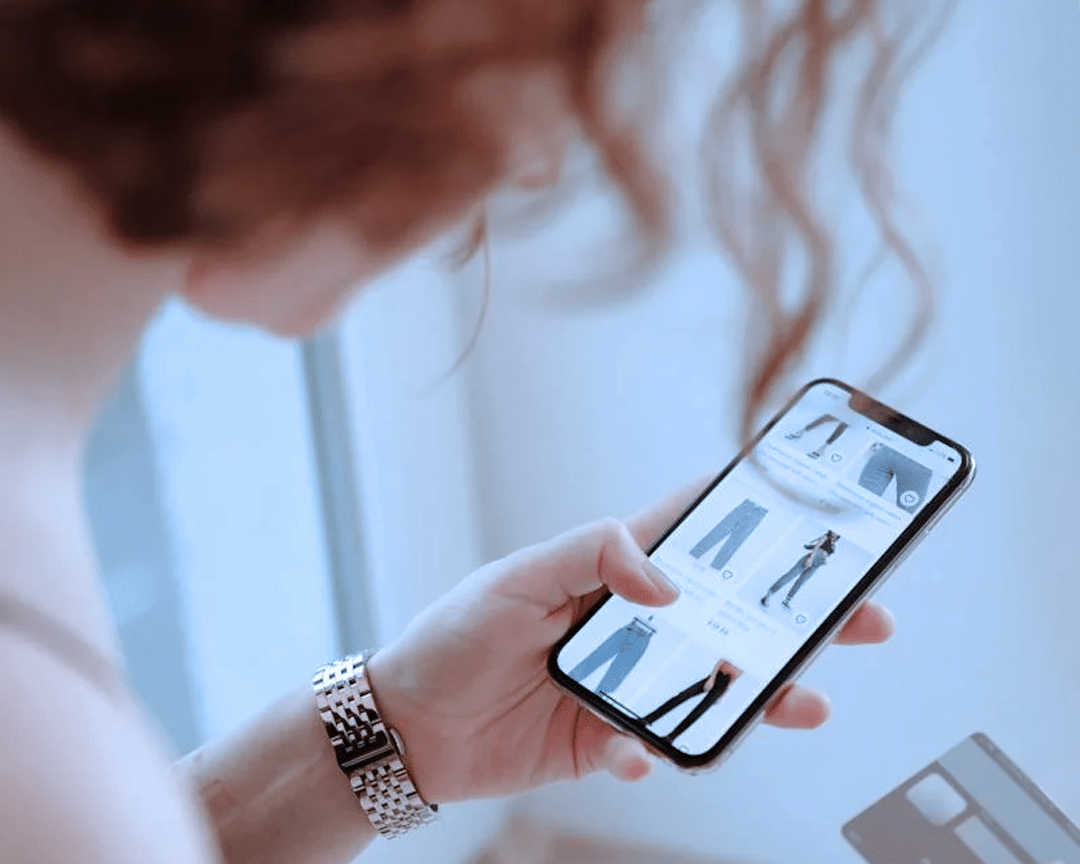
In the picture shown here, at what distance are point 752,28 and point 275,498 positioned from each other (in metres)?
0.65

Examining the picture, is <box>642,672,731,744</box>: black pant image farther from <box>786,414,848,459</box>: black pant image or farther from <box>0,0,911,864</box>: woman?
<box>0,0,911,864</box>: woman

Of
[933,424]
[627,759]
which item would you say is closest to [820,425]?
[627,759]

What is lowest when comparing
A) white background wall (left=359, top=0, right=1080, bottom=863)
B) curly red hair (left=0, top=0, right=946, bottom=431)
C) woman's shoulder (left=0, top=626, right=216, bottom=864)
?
white background wall (left=359, top=0, right=1080, bottom=863)

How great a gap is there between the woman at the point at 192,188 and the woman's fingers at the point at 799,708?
24cm

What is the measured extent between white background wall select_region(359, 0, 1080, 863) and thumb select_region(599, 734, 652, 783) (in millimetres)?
279

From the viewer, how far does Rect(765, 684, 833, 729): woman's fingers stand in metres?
0.57

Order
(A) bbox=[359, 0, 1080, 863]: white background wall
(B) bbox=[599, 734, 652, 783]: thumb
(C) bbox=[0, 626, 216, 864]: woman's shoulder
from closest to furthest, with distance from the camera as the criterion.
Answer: (C) bbox=[0, 626, 216, 864]: woman's shoulder
(B) bbox=[599, 734, 652, 783]: thumb
(A) bbox=[359, 0, 1080, 863]: white background wall

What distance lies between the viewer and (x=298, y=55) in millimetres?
277

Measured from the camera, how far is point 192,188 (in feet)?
0.97

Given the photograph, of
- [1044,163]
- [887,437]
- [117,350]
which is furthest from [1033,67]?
[117,350]

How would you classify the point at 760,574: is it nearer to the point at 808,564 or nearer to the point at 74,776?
the point at 808,564

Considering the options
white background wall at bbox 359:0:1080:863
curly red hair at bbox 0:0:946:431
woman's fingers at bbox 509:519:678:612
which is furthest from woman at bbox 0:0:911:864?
white background wall at bbox 359:0:1080:863

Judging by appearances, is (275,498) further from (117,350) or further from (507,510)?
(117,350)

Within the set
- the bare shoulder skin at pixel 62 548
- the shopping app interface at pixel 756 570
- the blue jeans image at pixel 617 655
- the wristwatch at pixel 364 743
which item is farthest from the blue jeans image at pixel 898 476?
the bare shoulder skin at pixel 62 548
